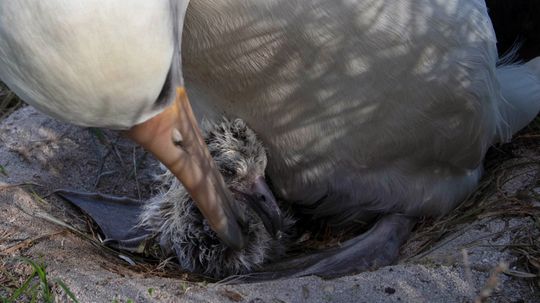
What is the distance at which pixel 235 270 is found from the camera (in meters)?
2.99

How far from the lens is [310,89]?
8.90ft

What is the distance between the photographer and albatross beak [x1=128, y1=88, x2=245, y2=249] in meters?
2.29

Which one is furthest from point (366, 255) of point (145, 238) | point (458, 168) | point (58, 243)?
point (58, 243)

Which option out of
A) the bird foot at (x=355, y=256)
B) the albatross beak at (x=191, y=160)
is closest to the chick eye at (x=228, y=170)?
the albatross beak at (x=191, y=160)

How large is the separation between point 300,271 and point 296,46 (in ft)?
2.72

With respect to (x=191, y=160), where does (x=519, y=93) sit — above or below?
below

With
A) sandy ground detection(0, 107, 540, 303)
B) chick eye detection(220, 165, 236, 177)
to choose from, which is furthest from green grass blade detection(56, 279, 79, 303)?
chick eye detection(220, 165, 236, 177)

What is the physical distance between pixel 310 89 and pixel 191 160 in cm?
47

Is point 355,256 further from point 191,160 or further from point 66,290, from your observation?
point 66,290

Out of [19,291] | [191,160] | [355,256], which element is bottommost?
[355,256]

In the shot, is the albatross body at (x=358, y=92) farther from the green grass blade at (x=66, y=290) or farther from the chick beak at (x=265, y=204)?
the green grass blade at (x=66, y=290)

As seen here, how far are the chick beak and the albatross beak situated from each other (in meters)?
0.15

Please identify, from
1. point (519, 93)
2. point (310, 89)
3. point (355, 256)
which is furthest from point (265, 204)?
point (519, 93)

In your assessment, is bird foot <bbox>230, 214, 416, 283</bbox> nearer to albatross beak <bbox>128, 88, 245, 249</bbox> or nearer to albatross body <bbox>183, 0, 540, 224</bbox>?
A: albatross body <bbox>183, 0, 540, 224</bbox>
